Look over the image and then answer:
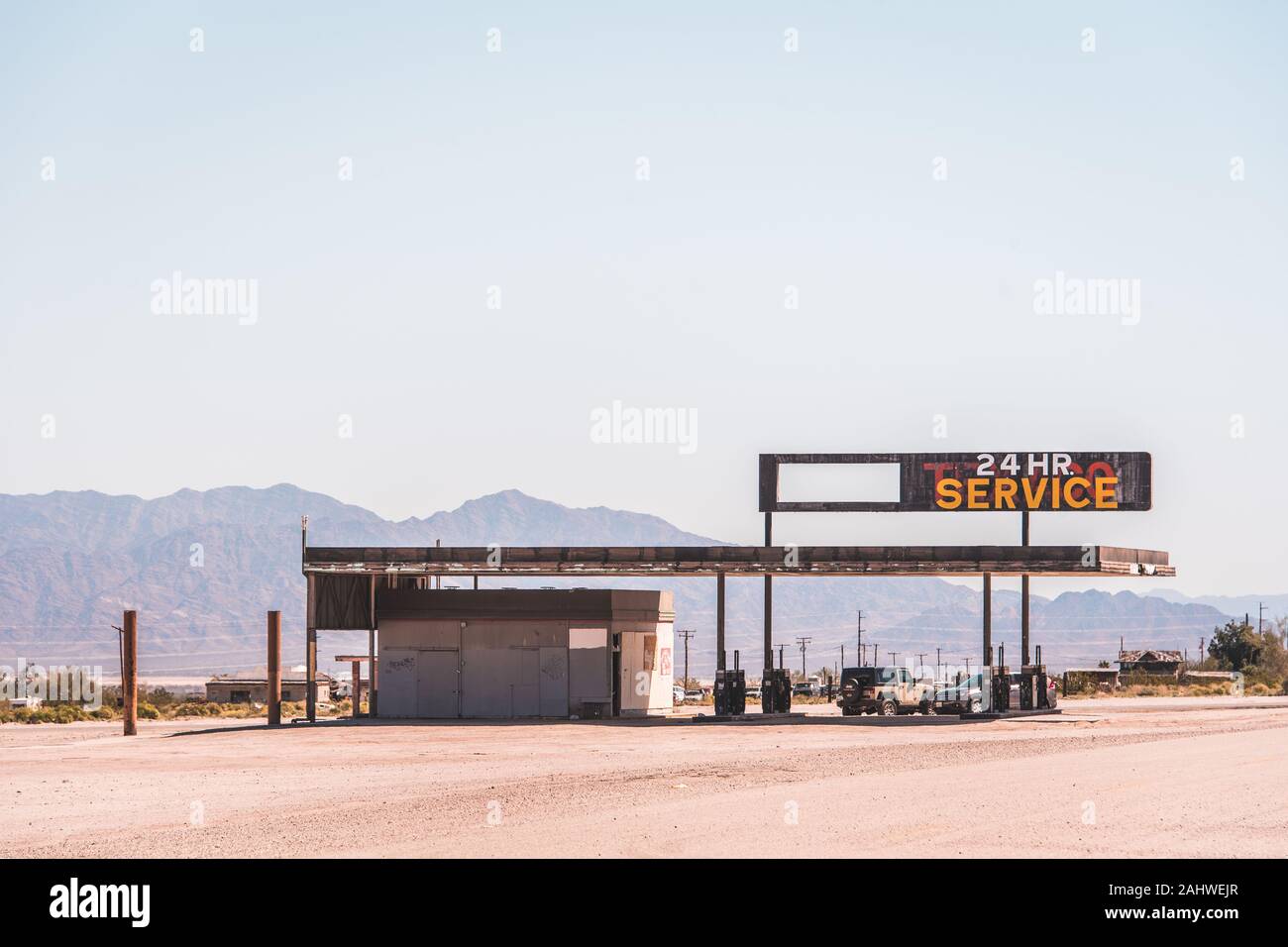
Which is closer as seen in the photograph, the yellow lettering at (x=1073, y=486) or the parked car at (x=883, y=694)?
the yellow lettering at (x=1073, y=486)

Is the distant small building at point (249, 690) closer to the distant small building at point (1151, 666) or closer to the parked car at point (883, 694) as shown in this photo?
the distant small building at point (1151, 666)

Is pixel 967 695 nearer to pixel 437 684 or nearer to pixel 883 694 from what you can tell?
pixel 883 694

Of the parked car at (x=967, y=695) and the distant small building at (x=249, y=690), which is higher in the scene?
the parked car at (x=967, y=695)

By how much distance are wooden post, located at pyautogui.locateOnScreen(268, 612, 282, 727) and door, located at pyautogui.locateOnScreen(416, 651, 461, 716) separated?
410 centimetres

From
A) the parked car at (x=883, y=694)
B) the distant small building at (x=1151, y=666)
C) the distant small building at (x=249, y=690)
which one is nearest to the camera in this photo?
the parked car at (x=883, y=694)

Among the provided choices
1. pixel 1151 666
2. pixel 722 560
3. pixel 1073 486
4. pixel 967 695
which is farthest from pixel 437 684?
pixel 1151 666

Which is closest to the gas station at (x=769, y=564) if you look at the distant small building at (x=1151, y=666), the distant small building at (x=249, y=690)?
the distant small building at (x=249, y=690)

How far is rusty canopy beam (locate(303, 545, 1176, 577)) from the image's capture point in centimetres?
4809

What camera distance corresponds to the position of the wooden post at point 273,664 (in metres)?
44.5

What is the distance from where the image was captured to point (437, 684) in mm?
49156

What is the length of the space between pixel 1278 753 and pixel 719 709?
19.4 meters

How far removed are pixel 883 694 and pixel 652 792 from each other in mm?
27254

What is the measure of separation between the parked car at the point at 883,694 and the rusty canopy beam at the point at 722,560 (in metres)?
4.78
